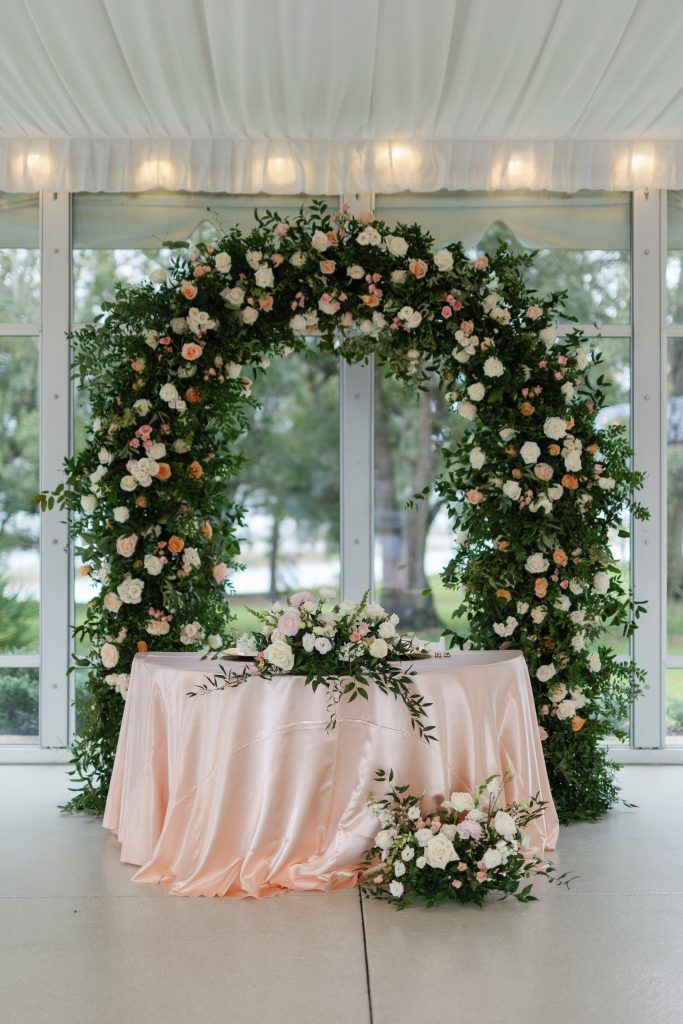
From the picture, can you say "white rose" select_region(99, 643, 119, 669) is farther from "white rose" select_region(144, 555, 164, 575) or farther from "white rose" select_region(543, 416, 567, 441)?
"white rose" select_region(543, 416, 567, 441)

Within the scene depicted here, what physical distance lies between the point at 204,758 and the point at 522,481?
1.94m

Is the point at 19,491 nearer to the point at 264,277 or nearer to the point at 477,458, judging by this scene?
the point at 264,277

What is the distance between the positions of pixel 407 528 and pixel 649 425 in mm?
4873

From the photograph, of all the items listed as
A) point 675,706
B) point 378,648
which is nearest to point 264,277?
point 378,648

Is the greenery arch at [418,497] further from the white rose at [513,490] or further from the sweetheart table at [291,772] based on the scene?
the sweetheart table at [291,772]

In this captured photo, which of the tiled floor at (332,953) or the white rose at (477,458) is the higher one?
the white rose at (477,458)

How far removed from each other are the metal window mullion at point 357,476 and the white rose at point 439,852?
7.64ft

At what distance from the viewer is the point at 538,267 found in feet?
20.3

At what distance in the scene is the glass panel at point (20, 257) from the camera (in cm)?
598

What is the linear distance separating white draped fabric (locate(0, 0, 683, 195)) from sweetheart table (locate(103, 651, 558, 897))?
105 inches

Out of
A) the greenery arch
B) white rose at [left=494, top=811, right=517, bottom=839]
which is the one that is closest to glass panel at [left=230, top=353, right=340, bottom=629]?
the greenery arch

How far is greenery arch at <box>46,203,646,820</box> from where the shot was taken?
4.86 m

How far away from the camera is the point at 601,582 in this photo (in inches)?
191


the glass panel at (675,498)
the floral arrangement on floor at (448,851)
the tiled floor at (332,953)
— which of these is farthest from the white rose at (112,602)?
the glass panel at (675,498)
